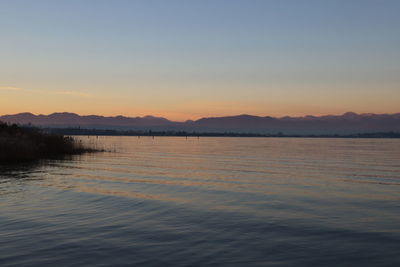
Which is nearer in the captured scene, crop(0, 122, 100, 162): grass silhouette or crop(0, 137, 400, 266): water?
crop(0, 137, 400, 266): water

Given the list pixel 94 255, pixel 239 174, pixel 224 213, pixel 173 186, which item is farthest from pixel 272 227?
pixel 239 174

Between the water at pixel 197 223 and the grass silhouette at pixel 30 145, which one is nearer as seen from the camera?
the water at pixel 197 223

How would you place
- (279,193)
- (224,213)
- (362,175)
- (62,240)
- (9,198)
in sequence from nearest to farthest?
(62,240) → (224,213) → (9,198) → (279,193) → (362,175)

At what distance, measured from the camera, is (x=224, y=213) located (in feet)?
63.3

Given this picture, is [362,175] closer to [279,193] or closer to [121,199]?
[279,193]

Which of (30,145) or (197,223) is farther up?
(30,145)

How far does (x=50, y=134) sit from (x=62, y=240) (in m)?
51.4

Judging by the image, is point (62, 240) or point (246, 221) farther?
point (246, 221)

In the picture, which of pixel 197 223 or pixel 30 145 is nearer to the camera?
pixel 197 223

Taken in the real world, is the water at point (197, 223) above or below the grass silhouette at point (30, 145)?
below

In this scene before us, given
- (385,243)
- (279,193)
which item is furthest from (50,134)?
(385,243)

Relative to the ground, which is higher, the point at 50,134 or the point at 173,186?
the point at 50,134

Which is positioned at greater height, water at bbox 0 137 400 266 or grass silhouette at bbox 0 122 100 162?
grass silhouette at bbox 0 122 100 162

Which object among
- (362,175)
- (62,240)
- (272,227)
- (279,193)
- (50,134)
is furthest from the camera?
(50,134)
